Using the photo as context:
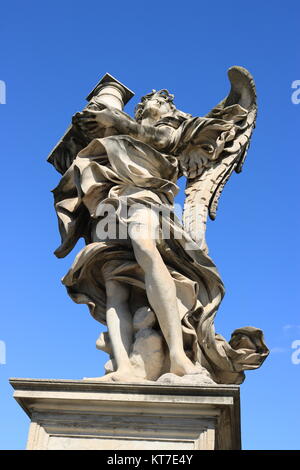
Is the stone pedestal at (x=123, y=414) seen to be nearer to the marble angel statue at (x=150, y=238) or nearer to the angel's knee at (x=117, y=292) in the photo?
the marble angel statue at (x=150, y=238)

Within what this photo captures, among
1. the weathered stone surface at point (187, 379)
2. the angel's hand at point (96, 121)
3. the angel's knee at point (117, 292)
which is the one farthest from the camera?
the angel's hand at point (96, 121)

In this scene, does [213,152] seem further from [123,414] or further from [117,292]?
[123,414]

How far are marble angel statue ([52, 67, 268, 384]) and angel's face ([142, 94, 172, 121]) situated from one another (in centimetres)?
1

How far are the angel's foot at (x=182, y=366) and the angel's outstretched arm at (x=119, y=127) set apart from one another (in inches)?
83.5

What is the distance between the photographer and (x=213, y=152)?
19.2 ft

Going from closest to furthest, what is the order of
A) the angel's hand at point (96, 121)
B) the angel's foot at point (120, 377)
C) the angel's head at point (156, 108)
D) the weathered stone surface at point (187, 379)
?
1. the weathered stone surface at point (187, 379)
2. the angel's foot at point (120, 377)
3. the angel's hand at point (96, 121)
4. the angel's head at point (156, 108)

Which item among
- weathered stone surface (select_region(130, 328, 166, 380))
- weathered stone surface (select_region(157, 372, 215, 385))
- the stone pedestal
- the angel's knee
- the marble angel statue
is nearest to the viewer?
the stone pedestal

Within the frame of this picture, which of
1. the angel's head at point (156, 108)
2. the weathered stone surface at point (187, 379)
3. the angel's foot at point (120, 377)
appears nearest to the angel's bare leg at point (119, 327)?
the angel's foot at point (120, 377)

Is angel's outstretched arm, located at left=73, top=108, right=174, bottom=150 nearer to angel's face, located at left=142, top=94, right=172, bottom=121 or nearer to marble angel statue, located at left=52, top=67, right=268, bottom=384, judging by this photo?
marble angel statue, located at left=52, top=67, right=268, bottom=384

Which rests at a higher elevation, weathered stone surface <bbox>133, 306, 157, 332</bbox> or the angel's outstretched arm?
the angel's outstretched arm

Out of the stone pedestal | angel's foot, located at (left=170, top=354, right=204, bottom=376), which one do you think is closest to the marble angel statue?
angel's foot, located at (left=170, top=354, right=204, bottom=376)

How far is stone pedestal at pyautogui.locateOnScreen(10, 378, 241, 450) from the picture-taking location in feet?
12.3

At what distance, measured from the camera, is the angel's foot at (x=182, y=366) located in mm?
4129
